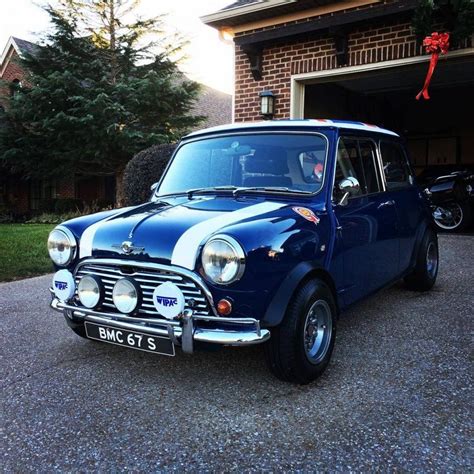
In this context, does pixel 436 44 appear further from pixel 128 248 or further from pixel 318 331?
pixel 128 248

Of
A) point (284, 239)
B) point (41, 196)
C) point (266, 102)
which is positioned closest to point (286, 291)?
point (284, 239)

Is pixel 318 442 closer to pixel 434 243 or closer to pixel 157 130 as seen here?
pixel 434 243

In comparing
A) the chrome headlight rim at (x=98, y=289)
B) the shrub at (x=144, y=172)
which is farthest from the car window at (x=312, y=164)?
the shrub at (x=144, y=172)

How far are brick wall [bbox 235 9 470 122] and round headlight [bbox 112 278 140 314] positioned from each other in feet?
19.5

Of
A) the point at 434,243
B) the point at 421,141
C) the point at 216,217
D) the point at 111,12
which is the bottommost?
the point at 434,243

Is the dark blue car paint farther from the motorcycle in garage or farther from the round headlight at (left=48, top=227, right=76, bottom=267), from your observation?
the motorcycle in garage

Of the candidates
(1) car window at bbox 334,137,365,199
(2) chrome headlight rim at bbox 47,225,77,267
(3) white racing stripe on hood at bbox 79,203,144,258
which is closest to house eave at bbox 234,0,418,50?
(1) car window at bbox 334,137,365,199

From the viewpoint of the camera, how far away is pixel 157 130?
16125 mm

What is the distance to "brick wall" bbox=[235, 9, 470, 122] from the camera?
7145 millimetres

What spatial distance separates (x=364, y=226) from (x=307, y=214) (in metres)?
0.79

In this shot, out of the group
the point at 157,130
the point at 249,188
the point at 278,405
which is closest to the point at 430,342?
the point at 278,405

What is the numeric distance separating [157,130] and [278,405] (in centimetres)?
1440

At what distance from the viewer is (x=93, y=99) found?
15805 mm

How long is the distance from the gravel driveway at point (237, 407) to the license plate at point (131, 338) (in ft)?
1.02
